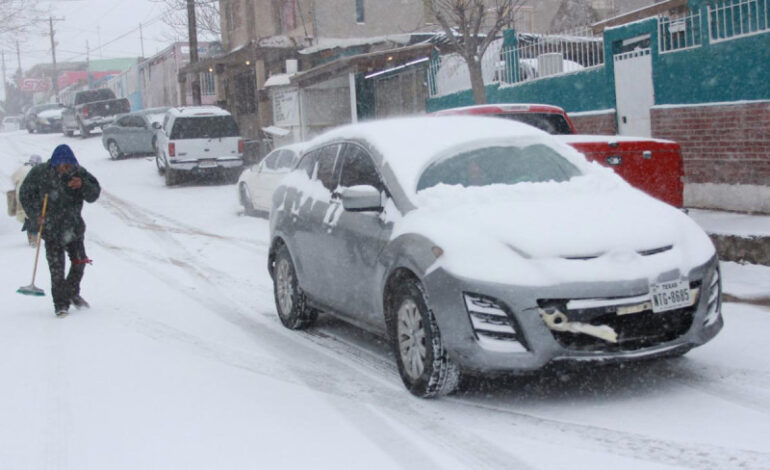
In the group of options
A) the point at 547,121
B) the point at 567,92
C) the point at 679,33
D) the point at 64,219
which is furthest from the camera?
the point at 567,92

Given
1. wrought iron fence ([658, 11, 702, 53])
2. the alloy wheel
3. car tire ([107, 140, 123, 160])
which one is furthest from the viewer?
car tire ([107, 140, 123, 160])

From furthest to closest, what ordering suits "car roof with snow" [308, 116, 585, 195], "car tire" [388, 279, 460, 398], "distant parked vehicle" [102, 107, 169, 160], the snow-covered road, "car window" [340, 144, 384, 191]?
"distant parked vehicle" [102, 107, 169, 160] → "car window" [340, 144, 384, 191] → "car roof with snow" [308, 116, 585, 195] → "car tire" [388, 279, 460, 398] → the snow-covered road

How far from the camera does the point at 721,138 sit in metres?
11.8

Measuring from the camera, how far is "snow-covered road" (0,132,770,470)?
4.78 m

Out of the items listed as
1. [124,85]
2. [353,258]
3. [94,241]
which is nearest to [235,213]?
[94,241]

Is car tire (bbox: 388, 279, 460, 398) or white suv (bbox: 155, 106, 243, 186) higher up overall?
white suv (bbox: 155, 106, 243, 186)

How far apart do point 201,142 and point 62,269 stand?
1404cm

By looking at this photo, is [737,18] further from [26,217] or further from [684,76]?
[26,217]

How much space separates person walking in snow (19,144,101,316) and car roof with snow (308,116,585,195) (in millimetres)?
3388

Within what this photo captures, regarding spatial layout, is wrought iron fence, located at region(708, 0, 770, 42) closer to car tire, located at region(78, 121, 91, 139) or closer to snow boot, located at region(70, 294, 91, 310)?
snow boot, located at region(70, 294, 91, 310)

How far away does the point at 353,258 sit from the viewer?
6.63 metres

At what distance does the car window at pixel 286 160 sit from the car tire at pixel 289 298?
836 centimetres

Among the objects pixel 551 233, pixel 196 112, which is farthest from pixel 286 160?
pixel 551 233

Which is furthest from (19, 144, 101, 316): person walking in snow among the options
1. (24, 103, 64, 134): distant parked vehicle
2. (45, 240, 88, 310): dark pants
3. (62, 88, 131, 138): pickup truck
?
(24, 103, 64, 134): distant parked vehicle
